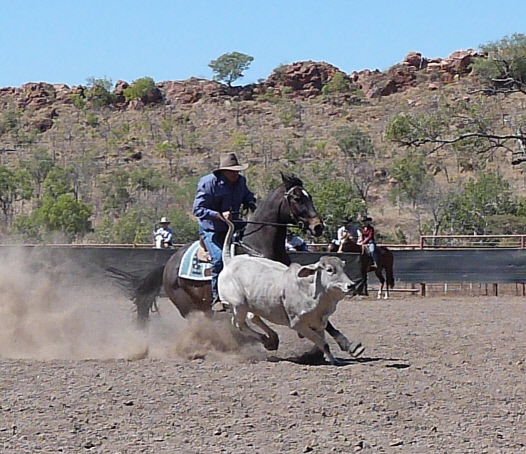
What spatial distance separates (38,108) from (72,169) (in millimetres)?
32809

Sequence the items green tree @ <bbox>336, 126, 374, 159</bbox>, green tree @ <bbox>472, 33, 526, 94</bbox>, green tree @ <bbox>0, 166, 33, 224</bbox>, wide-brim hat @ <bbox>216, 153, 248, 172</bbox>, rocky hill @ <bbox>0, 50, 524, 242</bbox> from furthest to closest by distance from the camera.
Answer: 1. green tree @ <bbox>336, 126, 374, 159</bbox>
2. rocky hill @ <bbox>0, 50, 524, 242</bbox>
3. green tree @ <bbox>0, 166, 33, 224</bbox>
4. green tree @ <bbox>472, 33, 526, 94</bbox>
5. wide-brim hat @ <bbox>216, 153, 248, 172</bbox>

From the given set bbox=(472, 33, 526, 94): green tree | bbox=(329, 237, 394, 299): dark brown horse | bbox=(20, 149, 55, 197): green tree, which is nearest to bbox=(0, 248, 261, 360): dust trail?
bbox=(329, 237, 394, 299): dark brown horse

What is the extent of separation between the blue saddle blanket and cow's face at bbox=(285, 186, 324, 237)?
1006mm

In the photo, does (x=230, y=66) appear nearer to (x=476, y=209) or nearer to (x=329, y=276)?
(x=476, y=209)

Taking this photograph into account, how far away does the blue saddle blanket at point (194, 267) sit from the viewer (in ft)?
30.1

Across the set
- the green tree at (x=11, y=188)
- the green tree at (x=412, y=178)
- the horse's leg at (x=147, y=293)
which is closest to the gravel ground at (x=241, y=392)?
the horse's leg at (x=147, y=293)

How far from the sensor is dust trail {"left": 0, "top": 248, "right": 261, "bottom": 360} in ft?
29.0

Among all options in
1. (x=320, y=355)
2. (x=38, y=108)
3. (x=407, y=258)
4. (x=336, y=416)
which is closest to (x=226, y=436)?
(x=336, y=416)

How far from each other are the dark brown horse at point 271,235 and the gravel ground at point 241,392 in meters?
0.31

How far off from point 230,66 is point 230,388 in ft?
279

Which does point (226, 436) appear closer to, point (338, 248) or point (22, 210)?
point (338, 248)

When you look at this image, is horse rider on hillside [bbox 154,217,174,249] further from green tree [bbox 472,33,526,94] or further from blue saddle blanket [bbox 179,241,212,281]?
green tree [bbox 472,33,526,94]

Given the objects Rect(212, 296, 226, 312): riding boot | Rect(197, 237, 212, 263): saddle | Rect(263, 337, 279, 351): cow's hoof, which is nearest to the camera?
Rect(263, 337, 279, 351): cow's hoof

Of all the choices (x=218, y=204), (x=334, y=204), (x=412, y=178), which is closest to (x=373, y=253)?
(x=218, y=204)
